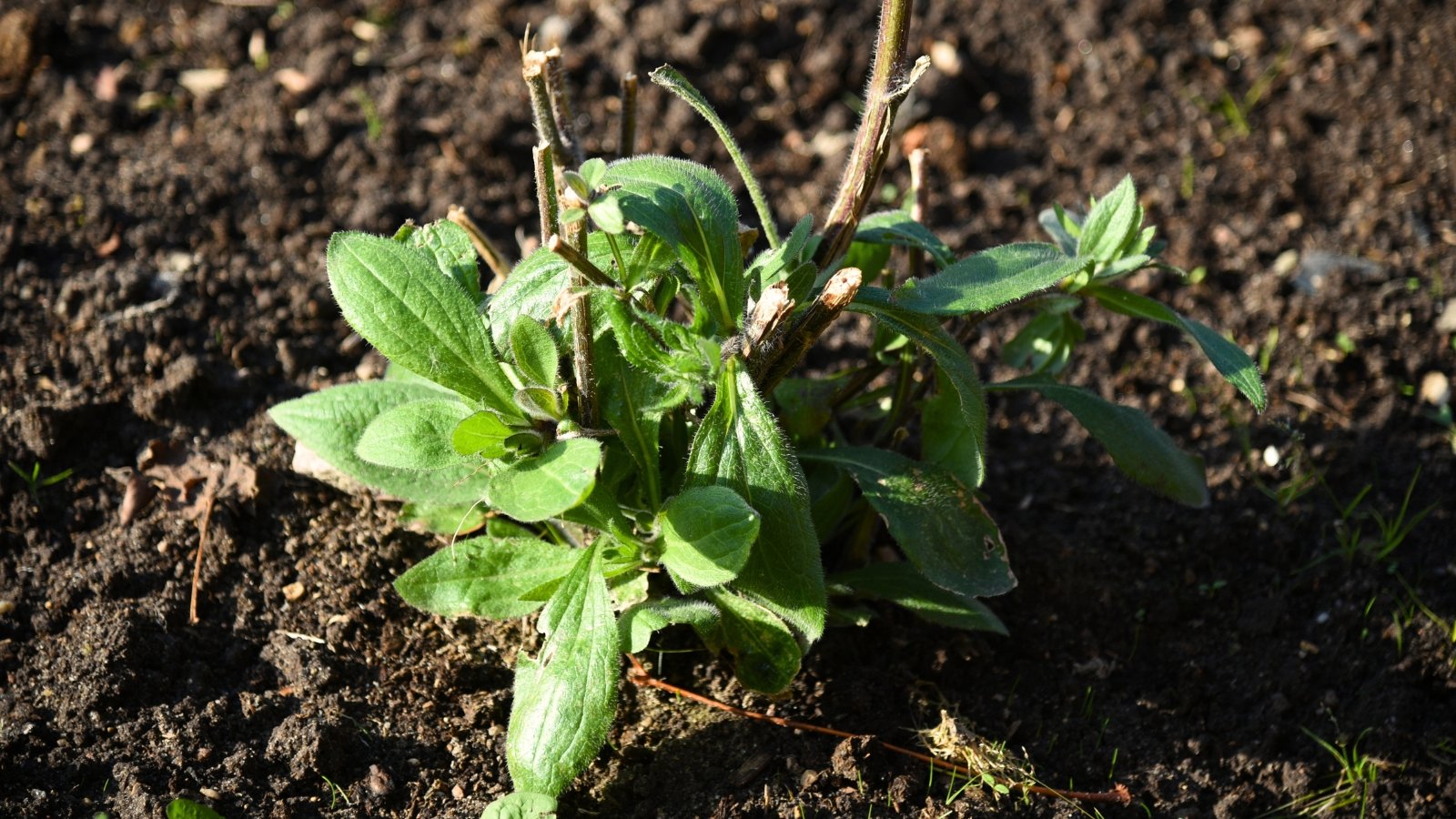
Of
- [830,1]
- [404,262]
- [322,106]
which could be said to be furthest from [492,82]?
[404,262]

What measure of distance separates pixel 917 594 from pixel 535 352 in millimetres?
908

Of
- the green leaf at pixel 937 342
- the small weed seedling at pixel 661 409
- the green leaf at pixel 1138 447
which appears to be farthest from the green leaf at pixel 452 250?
the green leaf at pixel 1138 447

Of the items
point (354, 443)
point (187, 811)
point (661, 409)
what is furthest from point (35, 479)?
point (661, 409)

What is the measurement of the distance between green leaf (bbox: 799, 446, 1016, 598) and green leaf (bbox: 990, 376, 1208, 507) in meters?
0.31

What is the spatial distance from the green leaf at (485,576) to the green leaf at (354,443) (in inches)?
4.3

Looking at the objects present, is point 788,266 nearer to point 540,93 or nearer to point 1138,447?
point 540,93

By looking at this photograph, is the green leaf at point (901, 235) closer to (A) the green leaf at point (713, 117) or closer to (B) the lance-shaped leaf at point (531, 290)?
(A) the green leaf at point (713, 117)

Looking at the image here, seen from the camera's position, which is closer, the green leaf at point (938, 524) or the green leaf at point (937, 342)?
the green leaf at point (937, 342)

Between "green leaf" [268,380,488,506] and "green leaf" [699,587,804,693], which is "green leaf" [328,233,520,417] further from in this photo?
"green leaf" [699,587,804,693]

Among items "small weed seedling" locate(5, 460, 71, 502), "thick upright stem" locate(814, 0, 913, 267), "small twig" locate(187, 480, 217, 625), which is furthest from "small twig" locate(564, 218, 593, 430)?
"small weed seedling" locate(5, 460, 71, 502)

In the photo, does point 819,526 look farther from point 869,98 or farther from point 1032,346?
point 869,98

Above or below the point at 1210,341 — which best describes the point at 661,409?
above

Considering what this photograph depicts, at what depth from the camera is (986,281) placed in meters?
2.05

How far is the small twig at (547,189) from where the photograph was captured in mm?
1747
